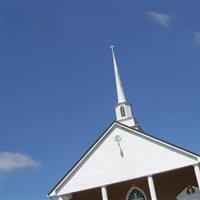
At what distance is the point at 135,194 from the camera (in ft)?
87.2

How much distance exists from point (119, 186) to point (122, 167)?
3188 mm

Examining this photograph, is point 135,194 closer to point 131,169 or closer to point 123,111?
point 131,169

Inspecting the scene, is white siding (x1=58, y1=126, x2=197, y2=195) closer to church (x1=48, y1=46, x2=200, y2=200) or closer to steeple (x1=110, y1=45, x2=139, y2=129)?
church (x1=48, y1=46, x2=200, y2=200)

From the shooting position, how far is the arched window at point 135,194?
1037 inches

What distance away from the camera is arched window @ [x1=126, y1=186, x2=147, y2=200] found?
86.4ft

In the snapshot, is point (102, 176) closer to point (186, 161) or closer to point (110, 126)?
point (110, 126)

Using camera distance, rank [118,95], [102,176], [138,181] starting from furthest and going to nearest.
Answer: [118,95]
[138,181]
[102,176]

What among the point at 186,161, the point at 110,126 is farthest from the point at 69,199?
the point at 186,161

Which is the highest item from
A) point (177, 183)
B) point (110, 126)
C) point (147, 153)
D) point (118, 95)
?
point (118, 95)

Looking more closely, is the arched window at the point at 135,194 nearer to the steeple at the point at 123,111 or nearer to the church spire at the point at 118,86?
the steeple at the point at 123,111

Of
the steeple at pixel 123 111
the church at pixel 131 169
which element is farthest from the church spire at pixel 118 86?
the church at pixel 131 169

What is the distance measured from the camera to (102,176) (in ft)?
81.1

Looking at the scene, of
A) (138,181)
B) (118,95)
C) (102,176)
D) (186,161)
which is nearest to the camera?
(186,161)

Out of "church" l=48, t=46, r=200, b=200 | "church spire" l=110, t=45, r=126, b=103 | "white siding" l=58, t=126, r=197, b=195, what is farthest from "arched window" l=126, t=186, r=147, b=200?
"church spire" l=110, t=45, r=126, b=103
